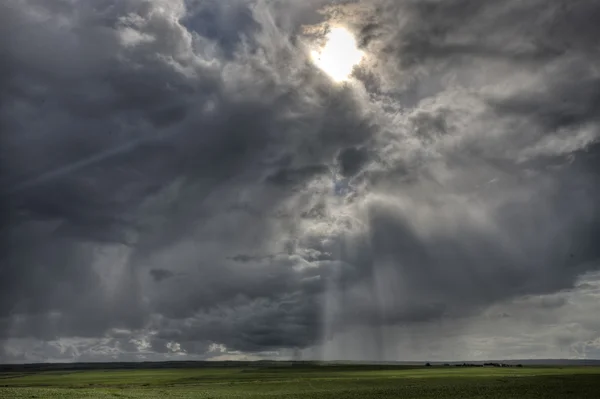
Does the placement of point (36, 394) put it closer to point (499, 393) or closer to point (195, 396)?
A: point (195, 396)

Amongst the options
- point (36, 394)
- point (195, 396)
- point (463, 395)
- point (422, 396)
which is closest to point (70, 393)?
point (36, 394)

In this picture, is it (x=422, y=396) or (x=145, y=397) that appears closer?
(x=422, y=396)

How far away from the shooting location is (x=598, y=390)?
75312 mm

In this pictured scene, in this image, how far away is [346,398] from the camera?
76688 millimetres

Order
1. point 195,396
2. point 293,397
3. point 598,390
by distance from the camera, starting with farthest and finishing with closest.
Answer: point 195,396, point 293,397, point 598,390

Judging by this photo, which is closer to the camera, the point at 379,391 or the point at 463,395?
the point at 463,395

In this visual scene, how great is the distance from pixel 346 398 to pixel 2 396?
180 ft

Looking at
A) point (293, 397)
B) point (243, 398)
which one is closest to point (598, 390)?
point (293, 397)

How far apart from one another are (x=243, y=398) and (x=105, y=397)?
22.4m

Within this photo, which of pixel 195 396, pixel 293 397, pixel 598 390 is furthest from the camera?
pixel 195 396

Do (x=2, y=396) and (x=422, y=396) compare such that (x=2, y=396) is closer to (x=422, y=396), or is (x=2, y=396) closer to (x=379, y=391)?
(x=379, y=391)

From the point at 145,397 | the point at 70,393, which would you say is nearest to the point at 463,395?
the point at 145,397

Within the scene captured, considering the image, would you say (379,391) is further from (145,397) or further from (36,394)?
(36,394)

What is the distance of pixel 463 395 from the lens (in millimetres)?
75688
